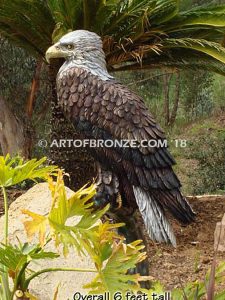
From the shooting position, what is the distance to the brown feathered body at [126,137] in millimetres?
3635

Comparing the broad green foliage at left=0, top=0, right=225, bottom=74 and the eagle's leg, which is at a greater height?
the broad green foliage at left=0, top=0, right=225, bottom=74

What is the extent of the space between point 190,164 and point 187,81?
4020 mm

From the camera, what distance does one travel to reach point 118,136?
12.1 feet

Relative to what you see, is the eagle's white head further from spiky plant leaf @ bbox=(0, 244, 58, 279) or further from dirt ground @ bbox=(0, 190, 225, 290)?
dirt ground @ bbox=(0, 190, 225, 290)

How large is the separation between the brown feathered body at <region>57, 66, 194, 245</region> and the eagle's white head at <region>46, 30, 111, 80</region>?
48mm

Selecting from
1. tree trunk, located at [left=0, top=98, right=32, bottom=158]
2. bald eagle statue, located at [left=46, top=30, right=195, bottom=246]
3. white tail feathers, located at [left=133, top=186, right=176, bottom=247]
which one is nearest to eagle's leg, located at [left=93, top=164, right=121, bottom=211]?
bald eagle statue, located at [left=46, top=30, right=195, bottom=246]

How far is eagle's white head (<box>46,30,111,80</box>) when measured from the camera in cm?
373

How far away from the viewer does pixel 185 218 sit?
3.67 metres

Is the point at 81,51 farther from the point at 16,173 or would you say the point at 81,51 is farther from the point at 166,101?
the point at 166,101

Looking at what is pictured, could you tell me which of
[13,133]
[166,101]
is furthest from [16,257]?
[166,101]

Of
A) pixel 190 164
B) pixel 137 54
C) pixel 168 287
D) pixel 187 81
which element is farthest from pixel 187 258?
pixel 187 81

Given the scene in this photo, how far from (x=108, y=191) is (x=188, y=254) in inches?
107

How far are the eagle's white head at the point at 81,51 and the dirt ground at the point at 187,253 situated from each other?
1960 mm

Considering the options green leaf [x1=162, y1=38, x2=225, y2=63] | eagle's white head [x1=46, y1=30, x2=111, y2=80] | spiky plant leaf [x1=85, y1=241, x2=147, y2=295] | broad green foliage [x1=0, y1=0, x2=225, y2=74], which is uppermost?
broad green foliage [x1=0, y1=0, x2=225, y2=74]
